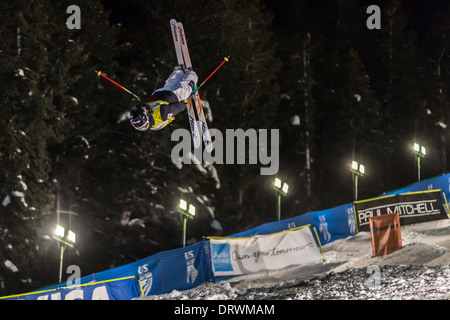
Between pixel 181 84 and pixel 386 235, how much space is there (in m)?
7.27

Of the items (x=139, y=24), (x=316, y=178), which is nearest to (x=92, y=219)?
(x=139, y=24)

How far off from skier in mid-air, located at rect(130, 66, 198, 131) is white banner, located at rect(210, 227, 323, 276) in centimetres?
625

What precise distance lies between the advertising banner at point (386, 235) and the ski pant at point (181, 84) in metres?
6.66

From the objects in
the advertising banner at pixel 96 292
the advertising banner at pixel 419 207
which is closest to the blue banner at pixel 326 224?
the advertising banner at pixel 419 207

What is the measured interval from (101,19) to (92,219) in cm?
887

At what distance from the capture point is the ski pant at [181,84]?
33.5 feet

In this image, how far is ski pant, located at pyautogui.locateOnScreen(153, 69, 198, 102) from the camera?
1021 cm

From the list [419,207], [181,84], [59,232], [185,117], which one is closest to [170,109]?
[181,84]

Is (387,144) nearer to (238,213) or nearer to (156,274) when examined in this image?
(238,213)

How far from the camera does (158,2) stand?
29609 millimetres

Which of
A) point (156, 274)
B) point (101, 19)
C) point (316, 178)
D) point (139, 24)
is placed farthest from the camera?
point (316, 178)

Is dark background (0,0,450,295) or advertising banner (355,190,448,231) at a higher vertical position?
dark background (0,0,450,295)

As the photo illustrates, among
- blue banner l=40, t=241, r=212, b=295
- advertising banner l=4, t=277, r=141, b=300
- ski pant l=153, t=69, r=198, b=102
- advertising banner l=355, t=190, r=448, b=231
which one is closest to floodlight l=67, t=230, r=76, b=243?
blue banner l=40, t=241, r=212, b=295

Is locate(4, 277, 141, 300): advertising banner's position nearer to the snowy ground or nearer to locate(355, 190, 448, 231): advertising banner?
the snowy ground
